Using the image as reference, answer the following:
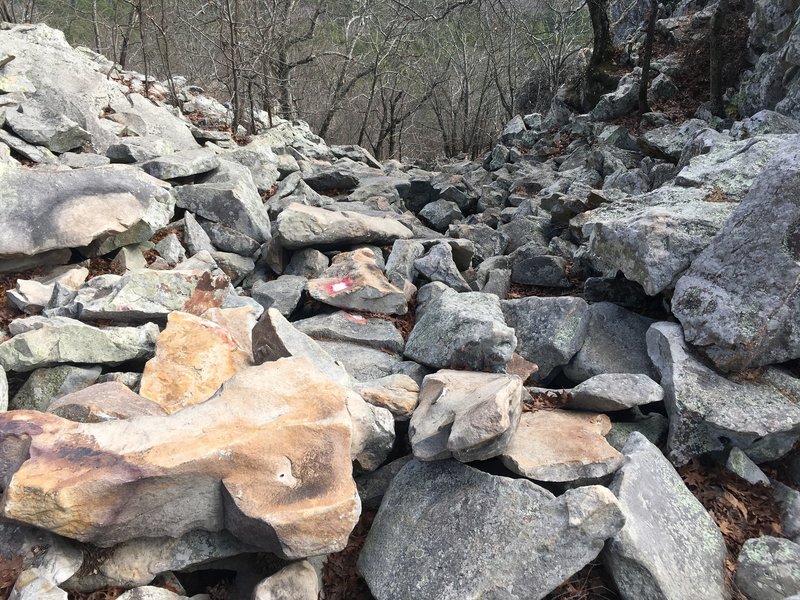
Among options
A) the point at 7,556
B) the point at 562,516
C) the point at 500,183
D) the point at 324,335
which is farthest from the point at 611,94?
the point at 7,556

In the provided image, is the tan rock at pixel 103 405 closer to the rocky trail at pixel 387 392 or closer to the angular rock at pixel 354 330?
the rocky trail at pixel 387 392

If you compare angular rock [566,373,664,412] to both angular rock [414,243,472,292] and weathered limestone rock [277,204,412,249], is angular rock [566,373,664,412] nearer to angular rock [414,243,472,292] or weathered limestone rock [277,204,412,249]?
angular rock [414,243,472,292]

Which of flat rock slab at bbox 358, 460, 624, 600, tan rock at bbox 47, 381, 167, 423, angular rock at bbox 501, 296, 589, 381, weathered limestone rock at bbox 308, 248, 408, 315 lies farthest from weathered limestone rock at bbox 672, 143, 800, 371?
tan rock at bbox 47, 381, 167, 423

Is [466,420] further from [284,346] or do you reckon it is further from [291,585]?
[284,346]

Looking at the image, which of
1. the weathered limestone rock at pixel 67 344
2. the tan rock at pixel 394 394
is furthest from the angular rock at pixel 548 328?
the weathered limestone rock at pixel 67 344

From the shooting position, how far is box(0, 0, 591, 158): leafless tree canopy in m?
19.3

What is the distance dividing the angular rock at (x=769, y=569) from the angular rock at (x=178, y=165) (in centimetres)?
790

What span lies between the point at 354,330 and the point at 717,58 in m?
11.4

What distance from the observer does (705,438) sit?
4.19 m

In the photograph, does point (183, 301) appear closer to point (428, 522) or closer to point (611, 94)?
point (428, 522)

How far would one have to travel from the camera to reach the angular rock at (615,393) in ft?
13.9

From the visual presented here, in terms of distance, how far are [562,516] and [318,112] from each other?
2727cm

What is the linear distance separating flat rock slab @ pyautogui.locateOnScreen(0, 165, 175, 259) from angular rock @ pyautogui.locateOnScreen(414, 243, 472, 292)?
3.29m

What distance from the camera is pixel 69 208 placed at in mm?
6055
